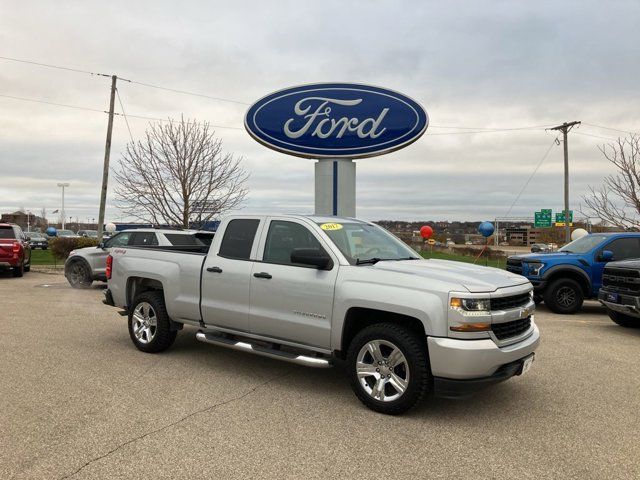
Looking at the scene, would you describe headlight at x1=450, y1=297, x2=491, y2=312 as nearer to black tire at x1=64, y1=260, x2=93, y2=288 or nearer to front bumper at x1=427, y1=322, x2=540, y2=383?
front bumper at x1=427, y1=322, x2=540, y2=383

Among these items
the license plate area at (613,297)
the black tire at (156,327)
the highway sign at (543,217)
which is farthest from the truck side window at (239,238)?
the highway sign at (543,217)

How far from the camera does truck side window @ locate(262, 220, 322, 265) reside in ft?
18.0

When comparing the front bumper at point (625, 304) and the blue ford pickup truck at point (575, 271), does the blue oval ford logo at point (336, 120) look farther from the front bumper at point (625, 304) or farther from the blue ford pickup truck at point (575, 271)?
the front bumper at point (625, 304)

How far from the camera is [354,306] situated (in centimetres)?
481

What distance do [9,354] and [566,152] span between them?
35197 mm

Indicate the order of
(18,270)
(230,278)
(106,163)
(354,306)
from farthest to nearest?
(106,163) < (18,270) < (230,278) < (354,306)

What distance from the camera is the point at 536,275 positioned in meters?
11.3

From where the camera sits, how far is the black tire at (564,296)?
1107 centimetres

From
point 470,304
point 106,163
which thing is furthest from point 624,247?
point 106,163

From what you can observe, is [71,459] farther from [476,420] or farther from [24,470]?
[476,420]

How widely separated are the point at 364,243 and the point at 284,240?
0.86 metres

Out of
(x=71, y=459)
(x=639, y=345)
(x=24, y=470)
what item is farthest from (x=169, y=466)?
(x=639, y=345)

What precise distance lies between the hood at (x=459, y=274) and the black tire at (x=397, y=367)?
539 mm

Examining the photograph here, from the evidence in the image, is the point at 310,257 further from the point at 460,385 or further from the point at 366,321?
the point at 460,385
